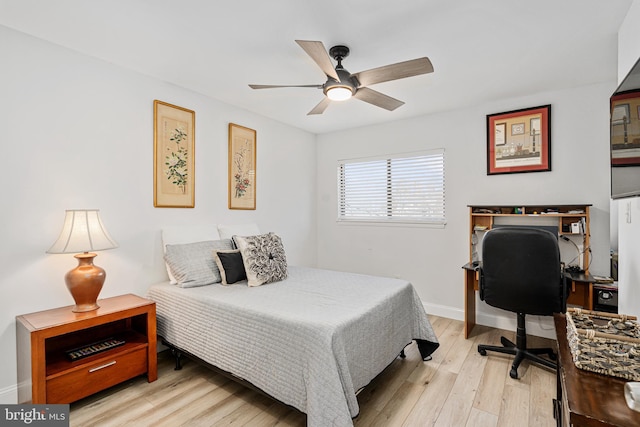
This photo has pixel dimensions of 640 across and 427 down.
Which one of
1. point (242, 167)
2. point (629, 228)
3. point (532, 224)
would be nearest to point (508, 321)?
point (532, 224)

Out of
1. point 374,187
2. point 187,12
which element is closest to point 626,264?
point 374,187

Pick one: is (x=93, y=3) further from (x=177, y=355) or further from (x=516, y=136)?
(x=516, y=136)

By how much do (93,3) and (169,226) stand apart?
176cm

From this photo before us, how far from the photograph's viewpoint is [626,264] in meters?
1.94

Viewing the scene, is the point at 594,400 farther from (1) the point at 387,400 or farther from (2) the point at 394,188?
(2) the point at 394,188

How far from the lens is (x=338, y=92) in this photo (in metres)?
2.27

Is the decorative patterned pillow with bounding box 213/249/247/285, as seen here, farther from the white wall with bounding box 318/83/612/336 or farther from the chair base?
the chair base

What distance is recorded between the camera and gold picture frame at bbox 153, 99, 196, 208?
112 inches

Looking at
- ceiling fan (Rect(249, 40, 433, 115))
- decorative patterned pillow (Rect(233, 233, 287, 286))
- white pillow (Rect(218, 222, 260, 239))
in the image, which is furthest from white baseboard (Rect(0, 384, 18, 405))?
ceiling fan (Rect(249, 40, 433, 115))

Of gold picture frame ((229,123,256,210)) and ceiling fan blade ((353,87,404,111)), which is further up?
ceiling fan blade ((353,87,404,111))

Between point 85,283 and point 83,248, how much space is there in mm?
241

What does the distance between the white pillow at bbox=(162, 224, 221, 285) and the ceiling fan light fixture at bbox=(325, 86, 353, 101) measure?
1.78 m

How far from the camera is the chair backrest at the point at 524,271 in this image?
2330 mm

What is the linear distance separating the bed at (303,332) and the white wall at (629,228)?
4.32 ft
